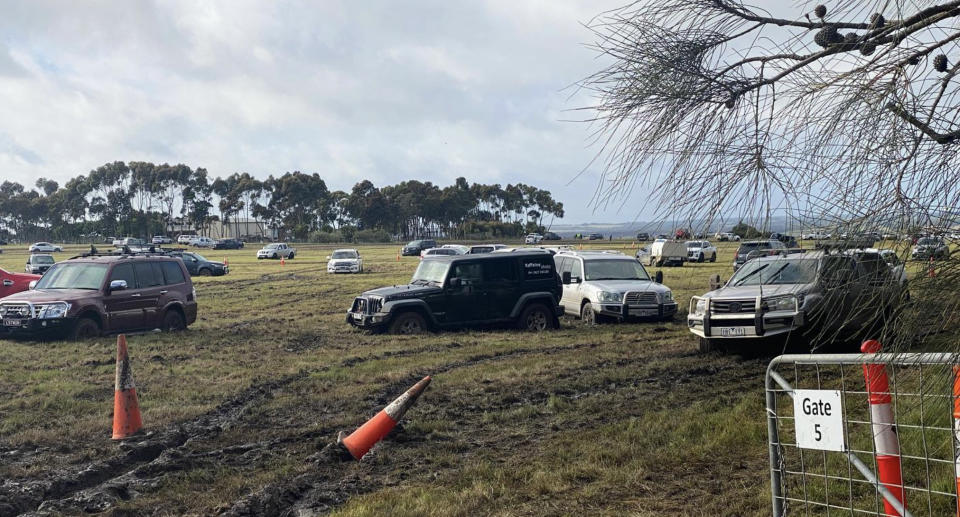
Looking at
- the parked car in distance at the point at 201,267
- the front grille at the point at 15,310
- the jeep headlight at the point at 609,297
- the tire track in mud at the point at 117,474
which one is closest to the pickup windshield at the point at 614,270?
the jeep headlight at the point at 609,297

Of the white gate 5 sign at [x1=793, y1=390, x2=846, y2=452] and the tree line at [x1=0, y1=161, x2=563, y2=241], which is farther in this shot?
the tree line at [x1=0, y1=161, x2=563, y2=241]

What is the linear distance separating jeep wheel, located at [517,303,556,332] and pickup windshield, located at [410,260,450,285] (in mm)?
1772

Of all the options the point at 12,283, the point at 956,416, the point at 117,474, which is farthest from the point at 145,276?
the point at 956,416

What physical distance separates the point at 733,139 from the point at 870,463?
2.90 metres

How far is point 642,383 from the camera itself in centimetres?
1011

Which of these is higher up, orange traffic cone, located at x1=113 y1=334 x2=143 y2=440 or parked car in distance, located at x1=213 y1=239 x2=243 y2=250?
parked car in distance, located at x1=213 y1=239 x2=243 y2=250

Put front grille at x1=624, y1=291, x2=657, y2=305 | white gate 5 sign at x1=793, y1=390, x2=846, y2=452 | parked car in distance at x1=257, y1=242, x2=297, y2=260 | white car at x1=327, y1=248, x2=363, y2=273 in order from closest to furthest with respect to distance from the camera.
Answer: white gate 5 sign at x1=793, y1=390, x2=846, y2=452, front grille at x1=624, y1=291, x2=657, y2=305, white car at x1=327, y1=248, x2=363, y2=273, parked car in distance at x1=257, y1=242, x2=297, y2=260

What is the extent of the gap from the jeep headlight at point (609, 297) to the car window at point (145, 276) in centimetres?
898

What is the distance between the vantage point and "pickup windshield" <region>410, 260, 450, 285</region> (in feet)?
52.9

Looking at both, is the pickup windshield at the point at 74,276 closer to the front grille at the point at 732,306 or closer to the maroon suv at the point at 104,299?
the maroon suv at the point at 104,299

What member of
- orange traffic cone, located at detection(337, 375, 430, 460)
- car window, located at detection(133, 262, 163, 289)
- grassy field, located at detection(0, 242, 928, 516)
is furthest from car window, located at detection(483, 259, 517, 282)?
orange traffic cone, located at detection(337, 375, 430, 460)

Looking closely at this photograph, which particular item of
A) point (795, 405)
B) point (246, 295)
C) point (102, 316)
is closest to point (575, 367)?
point (795, 405)

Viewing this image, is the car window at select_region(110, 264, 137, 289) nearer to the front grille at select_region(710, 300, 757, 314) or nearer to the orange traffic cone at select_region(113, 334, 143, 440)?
the orange traffic cone at select_region(113, 334, 143, 440)

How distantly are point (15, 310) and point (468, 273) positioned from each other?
8241 millimetres
